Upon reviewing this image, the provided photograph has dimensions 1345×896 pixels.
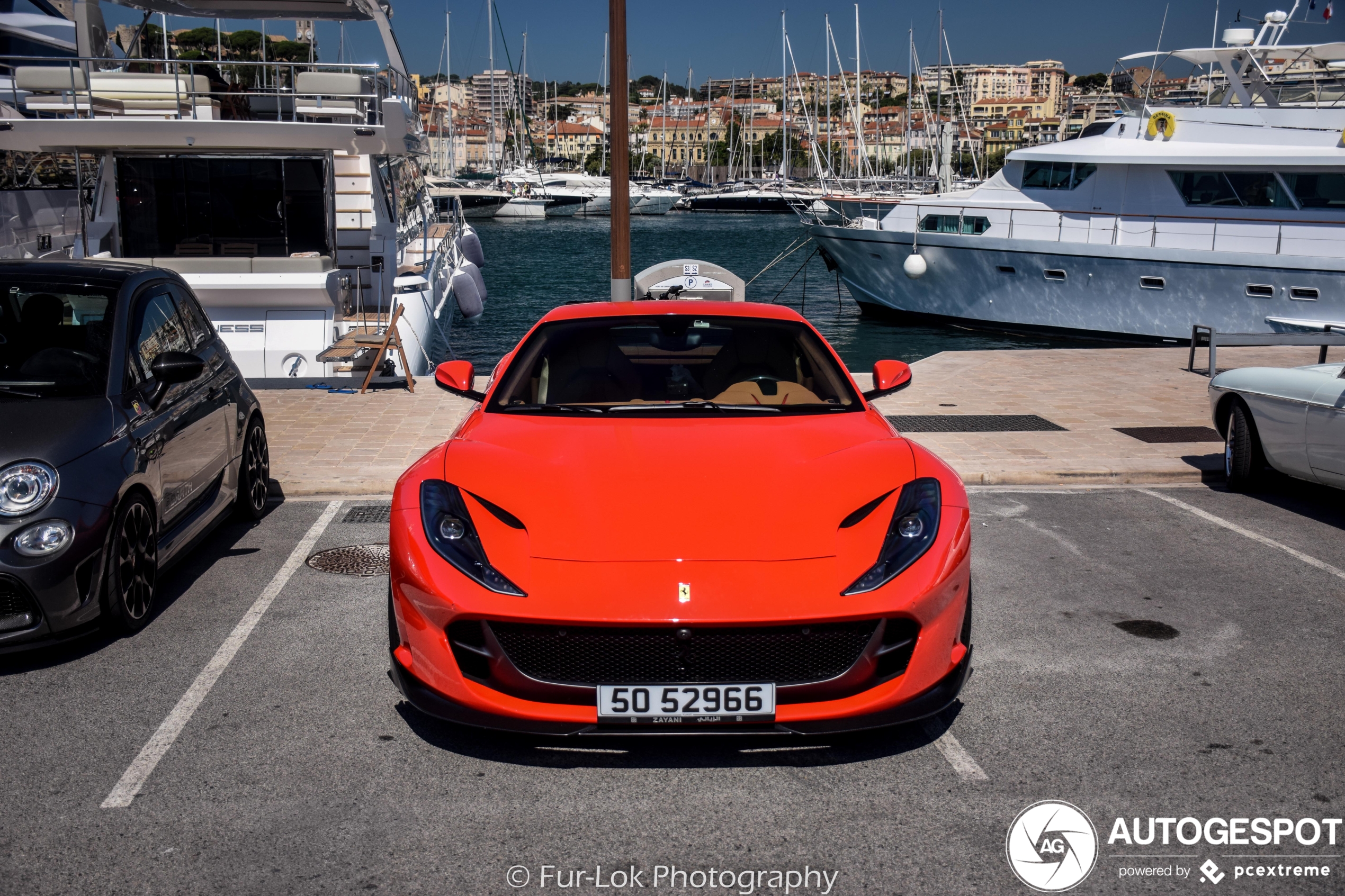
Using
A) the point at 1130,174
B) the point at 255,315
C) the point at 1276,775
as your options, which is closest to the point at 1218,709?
the point at 1276,775

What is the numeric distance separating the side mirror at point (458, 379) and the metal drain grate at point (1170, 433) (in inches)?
261

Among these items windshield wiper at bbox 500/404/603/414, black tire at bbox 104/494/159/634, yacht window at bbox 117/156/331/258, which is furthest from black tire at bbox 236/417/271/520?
yacht window at bbox 117/156/331/258

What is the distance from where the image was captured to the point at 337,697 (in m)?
4.45

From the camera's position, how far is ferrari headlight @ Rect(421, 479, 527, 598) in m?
3.61

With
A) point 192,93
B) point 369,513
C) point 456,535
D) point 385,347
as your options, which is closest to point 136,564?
point 456,535

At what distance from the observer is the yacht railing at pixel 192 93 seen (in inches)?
569

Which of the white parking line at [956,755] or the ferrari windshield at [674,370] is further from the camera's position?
the ferrari windshield at [674,370]

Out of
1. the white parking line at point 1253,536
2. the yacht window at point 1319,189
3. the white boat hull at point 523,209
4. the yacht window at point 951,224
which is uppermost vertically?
the white boat hull at point 523,209

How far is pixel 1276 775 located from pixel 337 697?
3364 mm

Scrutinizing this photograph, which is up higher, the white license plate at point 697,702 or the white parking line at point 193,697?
the white license plate at point 697,702

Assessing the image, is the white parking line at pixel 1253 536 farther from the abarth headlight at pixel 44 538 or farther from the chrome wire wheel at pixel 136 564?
the abarth headlight at pixel 44 538

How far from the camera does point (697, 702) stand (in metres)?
3.47

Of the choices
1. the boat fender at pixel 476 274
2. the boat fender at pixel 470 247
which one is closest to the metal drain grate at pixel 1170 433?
the boat fender at pixel 476 274

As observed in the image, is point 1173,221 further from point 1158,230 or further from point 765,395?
point 765,395
